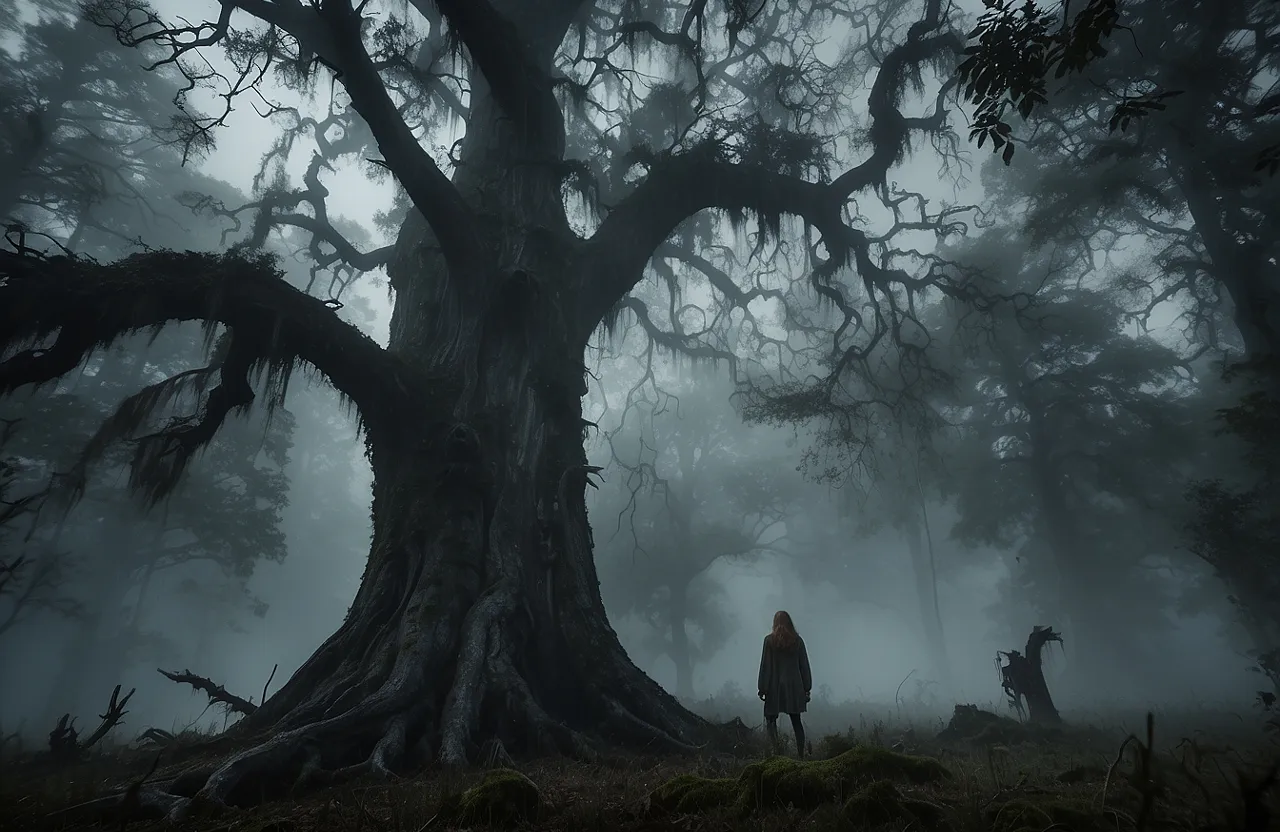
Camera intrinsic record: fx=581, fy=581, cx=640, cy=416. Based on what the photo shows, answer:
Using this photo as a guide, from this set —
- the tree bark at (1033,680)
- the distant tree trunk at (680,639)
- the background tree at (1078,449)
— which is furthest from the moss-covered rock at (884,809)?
the distant tree trunk at (680,639)

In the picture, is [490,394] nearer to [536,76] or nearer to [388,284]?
[388,284]

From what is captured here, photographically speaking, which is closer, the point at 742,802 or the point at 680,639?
the point at 742,802

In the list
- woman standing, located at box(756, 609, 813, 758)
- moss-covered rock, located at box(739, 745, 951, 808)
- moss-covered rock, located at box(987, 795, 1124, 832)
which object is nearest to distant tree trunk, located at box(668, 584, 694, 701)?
woman standing, located at box(756, 609, 813, 758)

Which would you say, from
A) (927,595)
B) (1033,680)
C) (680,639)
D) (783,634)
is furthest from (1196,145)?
(927,595)

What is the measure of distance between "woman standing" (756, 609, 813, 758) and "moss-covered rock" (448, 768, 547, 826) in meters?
4.24

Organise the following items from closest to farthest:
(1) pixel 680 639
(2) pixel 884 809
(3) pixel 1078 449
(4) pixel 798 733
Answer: (2) pixel 884 809 → (4) pixel 798 733 → (3) pixel 1078 449 → (1) pixel 680 639

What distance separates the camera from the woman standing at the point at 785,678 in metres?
6.67

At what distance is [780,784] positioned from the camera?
2.92 meters

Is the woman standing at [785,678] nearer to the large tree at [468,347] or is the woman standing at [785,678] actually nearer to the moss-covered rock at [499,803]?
the large tree at [468,347]

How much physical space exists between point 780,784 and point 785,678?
13.6ft

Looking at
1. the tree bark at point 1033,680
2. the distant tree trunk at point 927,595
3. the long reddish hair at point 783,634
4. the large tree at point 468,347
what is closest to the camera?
the large tree at point 468,347

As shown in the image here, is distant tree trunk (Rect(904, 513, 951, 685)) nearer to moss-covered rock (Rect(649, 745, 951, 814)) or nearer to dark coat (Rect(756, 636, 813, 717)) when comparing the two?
dark coat (Rect(756, 636, 813, 717))

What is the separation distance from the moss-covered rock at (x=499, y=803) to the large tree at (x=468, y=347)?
5.90 ft

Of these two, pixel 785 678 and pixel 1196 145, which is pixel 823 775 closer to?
pixel 785 678
